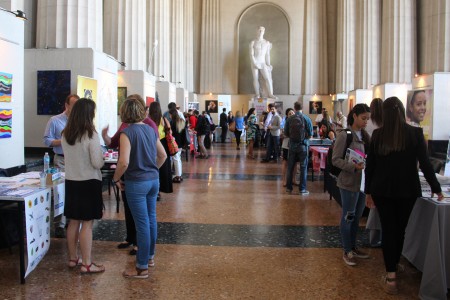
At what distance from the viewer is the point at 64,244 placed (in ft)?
16.2

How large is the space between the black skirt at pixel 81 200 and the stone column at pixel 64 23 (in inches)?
213

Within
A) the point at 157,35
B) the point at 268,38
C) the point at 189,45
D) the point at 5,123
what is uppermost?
the point at 268,38

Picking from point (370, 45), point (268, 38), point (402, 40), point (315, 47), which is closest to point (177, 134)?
point (402, 40)

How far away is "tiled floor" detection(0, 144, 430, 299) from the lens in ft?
12.3

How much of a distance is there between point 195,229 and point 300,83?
22411 mm

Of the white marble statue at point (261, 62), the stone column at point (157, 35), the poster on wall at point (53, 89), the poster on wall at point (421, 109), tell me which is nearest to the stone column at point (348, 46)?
the white marble statue at point (261, 62)

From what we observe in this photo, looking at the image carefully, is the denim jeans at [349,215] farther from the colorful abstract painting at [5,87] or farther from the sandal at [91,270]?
the colorful abstract painting at [5,87]

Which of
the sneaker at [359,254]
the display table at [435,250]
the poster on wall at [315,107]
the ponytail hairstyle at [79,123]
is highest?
the poster on wall at [315,107]

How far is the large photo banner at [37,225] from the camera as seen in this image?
152 inches

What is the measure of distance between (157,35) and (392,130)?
14.5 m

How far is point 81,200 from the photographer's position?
4074 millimetres

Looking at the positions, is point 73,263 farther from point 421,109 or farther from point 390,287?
point 421,109

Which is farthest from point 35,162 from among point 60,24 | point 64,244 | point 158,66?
point 158,66

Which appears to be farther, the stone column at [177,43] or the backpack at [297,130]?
the stone column at [177,43]
